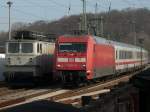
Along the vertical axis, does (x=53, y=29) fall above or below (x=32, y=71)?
above

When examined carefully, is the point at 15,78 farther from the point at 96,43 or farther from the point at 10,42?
the point at 96,43

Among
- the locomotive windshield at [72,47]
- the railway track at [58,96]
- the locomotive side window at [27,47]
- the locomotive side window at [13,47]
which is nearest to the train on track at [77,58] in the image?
the locomotive windshield at [72,47]

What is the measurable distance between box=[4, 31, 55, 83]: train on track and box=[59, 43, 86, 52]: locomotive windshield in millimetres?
2080

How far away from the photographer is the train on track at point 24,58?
88.1ft

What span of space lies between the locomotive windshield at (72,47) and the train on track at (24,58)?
81.9 inches

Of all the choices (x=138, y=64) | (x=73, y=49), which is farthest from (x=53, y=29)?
(x=73, y=49)

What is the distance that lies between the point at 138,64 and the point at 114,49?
63.2 feet

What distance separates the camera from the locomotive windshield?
84.4 feet

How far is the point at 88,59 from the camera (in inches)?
998

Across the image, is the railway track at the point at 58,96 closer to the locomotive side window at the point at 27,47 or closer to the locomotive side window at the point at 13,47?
the locomotive side window at the point at 27,47

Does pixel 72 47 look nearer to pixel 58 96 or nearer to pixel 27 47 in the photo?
pixel 27 47

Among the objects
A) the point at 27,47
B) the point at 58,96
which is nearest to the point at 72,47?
the point at 27,47

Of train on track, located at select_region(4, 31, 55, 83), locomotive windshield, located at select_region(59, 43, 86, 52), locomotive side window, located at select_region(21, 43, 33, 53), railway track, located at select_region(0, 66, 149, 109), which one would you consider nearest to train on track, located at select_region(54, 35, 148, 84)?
locomotive windshield, located at select_region(59, 43, 86, 52)

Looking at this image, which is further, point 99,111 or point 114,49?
point 114,49
